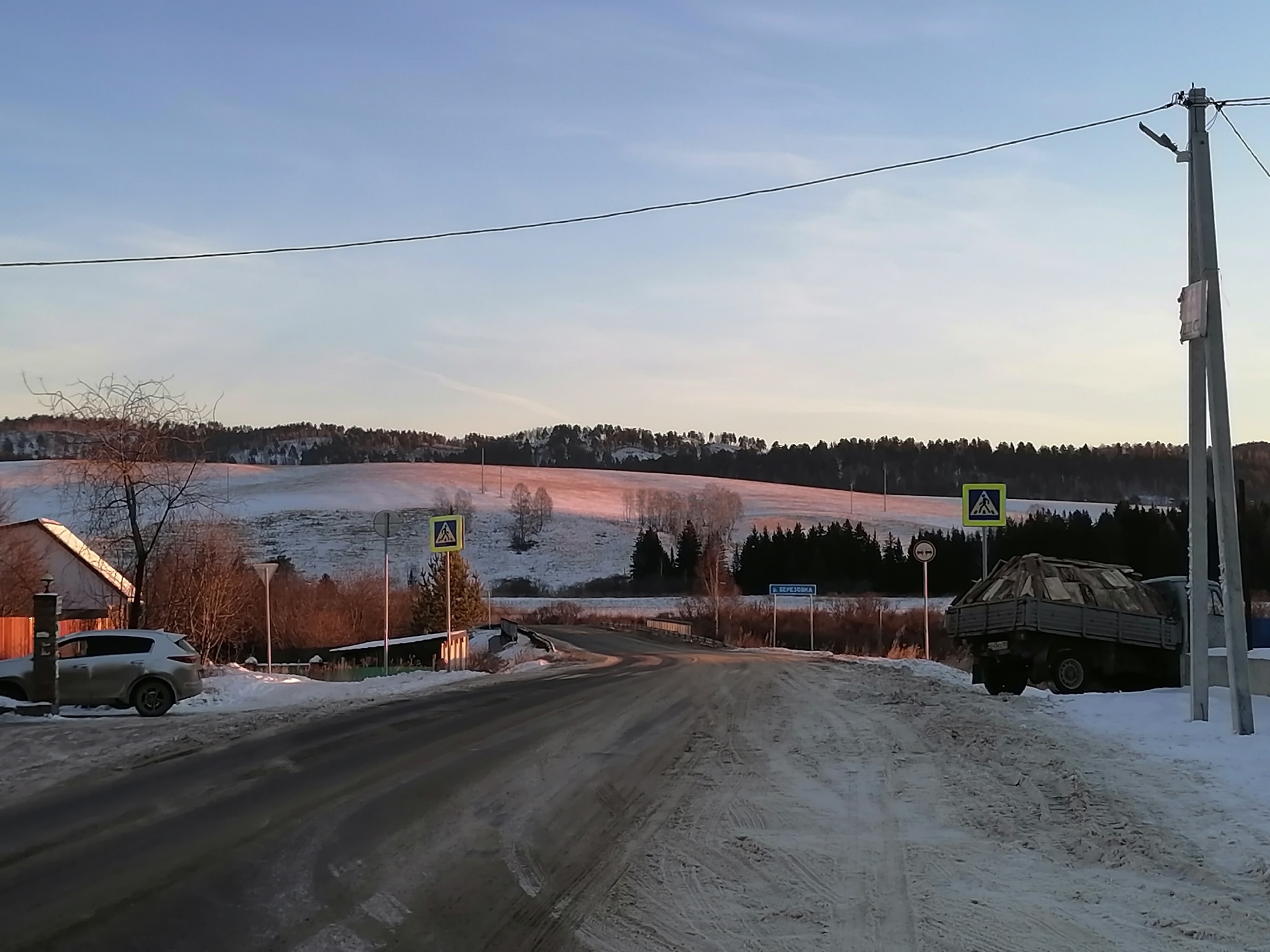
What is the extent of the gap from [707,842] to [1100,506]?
17087cm

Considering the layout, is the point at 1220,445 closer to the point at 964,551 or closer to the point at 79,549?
the point at 79,549

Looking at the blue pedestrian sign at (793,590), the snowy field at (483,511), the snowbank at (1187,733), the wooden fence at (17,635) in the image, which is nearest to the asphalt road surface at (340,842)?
the snowbank at (1187,733)

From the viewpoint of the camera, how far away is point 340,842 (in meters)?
8.84

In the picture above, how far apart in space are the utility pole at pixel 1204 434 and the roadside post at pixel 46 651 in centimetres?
1710

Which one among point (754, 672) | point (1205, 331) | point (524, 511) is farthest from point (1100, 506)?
point (1205, 331)

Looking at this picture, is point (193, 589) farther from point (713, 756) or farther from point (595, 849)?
point (595, 849)

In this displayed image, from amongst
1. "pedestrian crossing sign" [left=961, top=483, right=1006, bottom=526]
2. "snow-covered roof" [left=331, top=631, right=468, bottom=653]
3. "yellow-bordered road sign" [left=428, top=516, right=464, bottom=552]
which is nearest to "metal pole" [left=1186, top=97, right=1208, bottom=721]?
"pedestrian crossing sign" [left=961, top=483, right=1006, bottom=526]

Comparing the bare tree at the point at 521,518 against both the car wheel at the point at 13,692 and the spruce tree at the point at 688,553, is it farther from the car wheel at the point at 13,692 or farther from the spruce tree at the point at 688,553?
the car wheel at the point at 13,692

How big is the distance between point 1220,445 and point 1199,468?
42 centimetres

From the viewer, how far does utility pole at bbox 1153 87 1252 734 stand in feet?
44.7

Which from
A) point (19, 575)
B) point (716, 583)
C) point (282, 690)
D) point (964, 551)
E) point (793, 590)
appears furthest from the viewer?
point (964, 551)

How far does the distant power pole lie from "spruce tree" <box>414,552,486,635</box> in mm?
43869

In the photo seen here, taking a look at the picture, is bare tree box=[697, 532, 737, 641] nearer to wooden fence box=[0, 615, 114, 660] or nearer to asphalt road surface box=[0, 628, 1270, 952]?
wooden fence box=[0, 615, 114, 660]

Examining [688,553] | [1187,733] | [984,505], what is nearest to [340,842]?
[1187,733]
